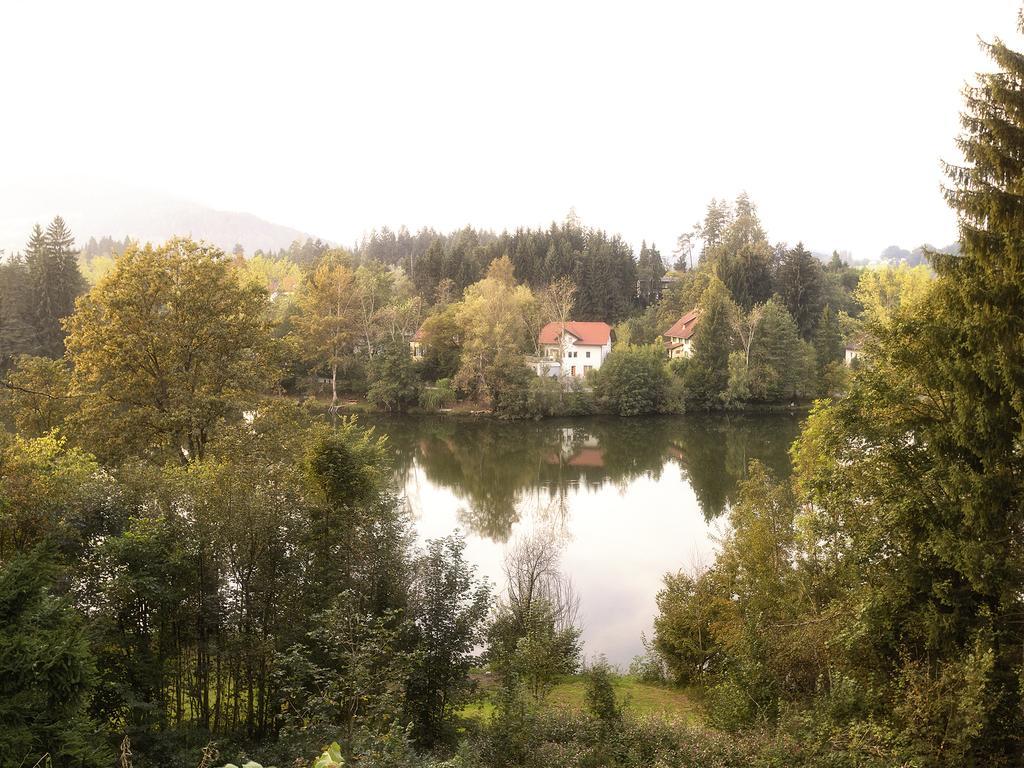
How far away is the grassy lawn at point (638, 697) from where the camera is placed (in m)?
14.2

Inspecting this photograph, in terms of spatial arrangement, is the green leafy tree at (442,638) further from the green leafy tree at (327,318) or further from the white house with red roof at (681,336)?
the white house with red roof at (681,336)

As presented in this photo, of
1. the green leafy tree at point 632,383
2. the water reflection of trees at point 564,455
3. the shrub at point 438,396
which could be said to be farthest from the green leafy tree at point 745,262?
the shrub at point 438,396

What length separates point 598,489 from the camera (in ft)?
105

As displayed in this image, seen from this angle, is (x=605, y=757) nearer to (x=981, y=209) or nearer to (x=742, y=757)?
(x=742, y=757)

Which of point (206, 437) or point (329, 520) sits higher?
point (206, 437)

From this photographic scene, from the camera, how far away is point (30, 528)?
9.84 meters

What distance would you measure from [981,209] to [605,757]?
907 centimetres

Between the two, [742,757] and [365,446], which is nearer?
[742,757]

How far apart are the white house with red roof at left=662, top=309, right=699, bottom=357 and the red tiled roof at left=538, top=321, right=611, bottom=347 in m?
6.12

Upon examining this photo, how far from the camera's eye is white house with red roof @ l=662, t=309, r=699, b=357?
59.0m

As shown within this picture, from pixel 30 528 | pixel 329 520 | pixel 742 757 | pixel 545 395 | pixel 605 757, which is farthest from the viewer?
pixel 545 395

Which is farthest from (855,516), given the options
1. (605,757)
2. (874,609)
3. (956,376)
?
(605,757)

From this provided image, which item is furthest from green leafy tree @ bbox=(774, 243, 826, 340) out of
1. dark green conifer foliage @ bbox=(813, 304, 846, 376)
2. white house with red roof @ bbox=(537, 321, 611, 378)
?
white house with red roof @ bbox=(537, 321, 611, 378)

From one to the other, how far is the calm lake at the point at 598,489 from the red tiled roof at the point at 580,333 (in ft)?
38.5
